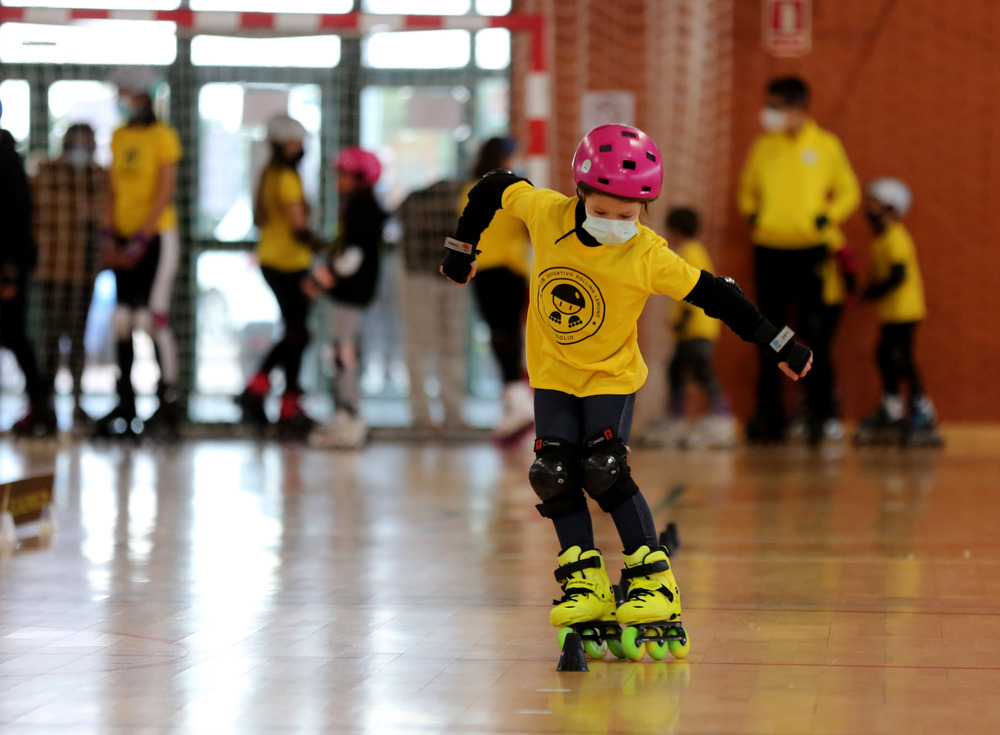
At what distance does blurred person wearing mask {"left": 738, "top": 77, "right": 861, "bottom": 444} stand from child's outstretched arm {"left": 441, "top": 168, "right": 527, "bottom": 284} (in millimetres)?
4724

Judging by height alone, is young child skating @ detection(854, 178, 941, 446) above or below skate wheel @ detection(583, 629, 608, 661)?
above

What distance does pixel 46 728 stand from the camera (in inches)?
93.6

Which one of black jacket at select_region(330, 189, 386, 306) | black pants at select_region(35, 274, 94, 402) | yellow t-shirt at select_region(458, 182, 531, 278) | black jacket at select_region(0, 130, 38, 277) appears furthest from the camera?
Answer: black pants at select_region(35, 274, 94, 402)

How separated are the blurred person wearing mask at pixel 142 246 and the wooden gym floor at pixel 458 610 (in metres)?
1.25

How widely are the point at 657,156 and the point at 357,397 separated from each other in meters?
4.86

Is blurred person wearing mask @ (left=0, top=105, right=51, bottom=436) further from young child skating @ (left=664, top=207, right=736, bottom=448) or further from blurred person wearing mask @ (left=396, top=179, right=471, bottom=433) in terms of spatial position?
young child skating @ (left=664, top=207, right=736, bottom=448)

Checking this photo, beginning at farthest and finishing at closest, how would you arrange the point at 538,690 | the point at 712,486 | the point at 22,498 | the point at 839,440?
the point at 839,440 → the point at 712,486 → the point at 22,498 → the point at 538,690

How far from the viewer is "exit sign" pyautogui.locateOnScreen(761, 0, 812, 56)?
8.21 meters

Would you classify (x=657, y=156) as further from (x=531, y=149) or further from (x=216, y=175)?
(x=216, y=175)

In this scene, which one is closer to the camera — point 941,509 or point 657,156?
point 657,156

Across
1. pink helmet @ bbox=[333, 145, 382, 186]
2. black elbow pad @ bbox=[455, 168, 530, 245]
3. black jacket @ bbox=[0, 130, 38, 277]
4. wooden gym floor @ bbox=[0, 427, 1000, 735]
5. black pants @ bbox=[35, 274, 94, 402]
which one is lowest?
wooden gym floor @ bbox=[0, 427, 1000, 735]

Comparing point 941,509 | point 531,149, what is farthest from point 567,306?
point 531,149

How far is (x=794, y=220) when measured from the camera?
25.6ft

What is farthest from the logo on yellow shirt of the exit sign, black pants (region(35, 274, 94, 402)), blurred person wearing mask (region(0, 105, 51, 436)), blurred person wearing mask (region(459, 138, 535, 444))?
the exit sign
